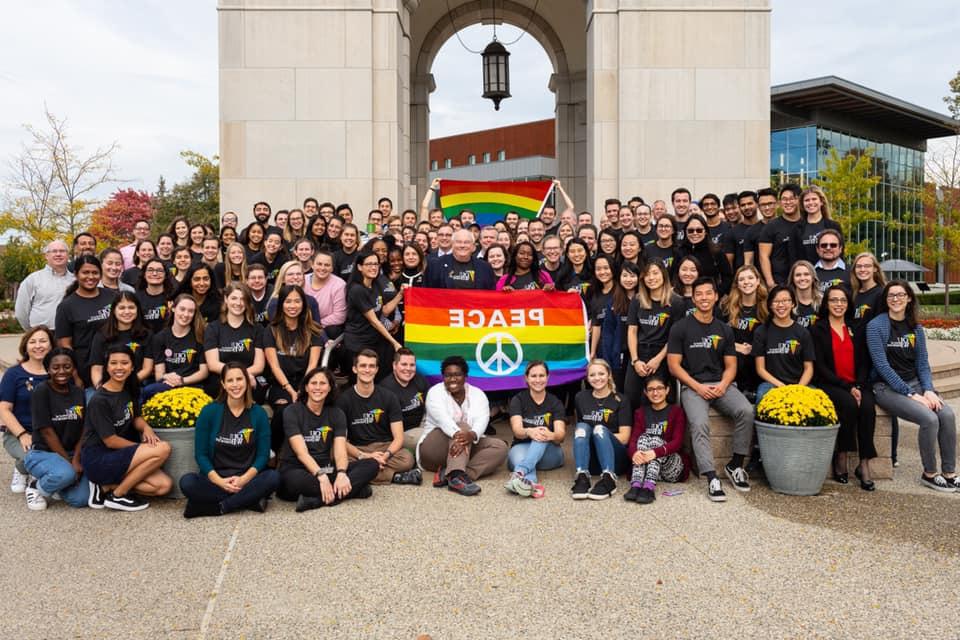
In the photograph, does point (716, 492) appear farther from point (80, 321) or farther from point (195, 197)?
point (195, 197)

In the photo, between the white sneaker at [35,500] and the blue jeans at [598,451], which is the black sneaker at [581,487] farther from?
the white sneaker at [35,500]

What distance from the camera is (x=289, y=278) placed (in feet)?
25.0

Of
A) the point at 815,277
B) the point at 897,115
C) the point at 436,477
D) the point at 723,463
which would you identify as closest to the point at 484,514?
the point at 436,477

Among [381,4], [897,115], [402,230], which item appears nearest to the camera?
[402,230]

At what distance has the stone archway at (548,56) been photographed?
799 inches

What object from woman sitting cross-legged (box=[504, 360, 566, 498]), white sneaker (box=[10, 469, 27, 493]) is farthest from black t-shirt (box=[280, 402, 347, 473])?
white sneaker (box=[10, 469, 27, 493])

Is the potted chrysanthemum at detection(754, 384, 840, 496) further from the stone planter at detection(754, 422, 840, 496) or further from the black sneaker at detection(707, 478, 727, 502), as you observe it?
the black sneaker at detection(707, 478, 727, 502)

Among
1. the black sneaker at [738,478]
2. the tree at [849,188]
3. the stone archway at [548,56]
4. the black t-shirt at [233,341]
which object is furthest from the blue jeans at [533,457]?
the tree at [849,188]

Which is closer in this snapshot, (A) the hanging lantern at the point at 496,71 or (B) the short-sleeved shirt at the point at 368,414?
(B) the short-sleeved shirt at the point at 368,414

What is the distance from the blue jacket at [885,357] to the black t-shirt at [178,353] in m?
6.18

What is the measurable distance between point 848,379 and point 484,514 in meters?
3.71

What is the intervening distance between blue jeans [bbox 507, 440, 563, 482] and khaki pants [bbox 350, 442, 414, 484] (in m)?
0.94

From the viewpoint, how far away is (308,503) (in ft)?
19.0

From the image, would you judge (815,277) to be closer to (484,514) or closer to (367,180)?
(484,514)
